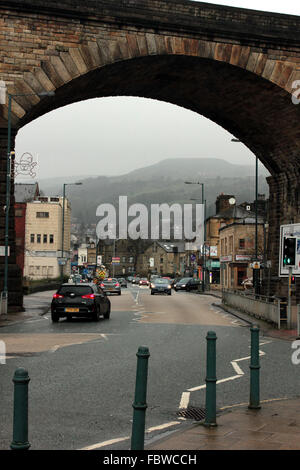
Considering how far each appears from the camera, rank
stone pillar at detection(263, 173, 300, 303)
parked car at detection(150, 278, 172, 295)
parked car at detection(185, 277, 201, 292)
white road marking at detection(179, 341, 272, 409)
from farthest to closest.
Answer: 1. parked car at detection(185, 277, 201, 292)
2. parked car at detection(150, 278, 172, 295)
3. stone pillar at detection(263, 173, 300, 303)
4. white road marking at detection(179, 341, 272, 409)

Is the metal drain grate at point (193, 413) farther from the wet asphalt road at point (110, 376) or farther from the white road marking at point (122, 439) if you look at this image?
the white road marking at point (122, 439)

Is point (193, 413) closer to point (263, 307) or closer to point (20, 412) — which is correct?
point (20, 412)

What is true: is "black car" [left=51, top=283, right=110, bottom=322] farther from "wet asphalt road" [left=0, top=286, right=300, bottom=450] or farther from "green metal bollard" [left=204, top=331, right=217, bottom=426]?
"green metal bollard" [left=204, top=331, right=217, bottom=426]

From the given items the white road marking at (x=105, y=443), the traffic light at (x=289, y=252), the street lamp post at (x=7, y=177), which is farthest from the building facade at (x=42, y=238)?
the white road marking at (x=105, y=443)

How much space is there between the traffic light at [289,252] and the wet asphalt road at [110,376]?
279cm

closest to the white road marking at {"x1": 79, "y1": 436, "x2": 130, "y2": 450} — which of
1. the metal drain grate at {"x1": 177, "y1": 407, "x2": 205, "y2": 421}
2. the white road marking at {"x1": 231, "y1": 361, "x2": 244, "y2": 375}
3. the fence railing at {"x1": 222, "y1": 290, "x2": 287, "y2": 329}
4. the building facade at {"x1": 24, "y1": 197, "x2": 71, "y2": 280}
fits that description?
the metal drain grate at {"x1": 177, "y1": 407, "x2": 205, "y2": 421}

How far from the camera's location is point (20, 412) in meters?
4.36

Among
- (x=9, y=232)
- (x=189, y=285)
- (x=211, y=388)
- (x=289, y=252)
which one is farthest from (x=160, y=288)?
(x=211, y=388)

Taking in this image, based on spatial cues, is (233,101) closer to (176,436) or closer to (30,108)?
(30,108)

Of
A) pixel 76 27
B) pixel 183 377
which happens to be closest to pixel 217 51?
pixel 76 27

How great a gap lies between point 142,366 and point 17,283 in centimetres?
2016

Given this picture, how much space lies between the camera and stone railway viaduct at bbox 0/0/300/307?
76.3 feet

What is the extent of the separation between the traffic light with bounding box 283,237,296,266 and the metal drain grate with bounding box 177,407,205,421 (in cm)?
1236

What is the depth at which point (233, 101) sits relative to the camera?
28.1m
